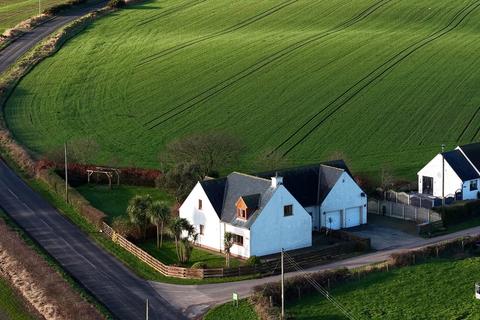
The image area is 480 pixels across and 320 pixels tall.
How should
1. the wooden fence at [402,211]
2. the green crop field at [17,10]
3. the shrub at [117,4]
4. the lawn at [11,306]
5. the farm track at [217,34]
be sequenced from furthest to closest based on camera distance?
the shrub at [117,4], the green crop field at [17,10], the farm track at [217,34], the wooden fence at [402,211], the lawn at [11,306]

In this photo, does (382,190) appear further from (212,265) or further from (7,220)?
(7,220)

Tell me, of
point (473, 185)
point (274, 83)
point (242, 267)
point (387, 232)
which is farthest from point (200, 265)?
point (274, 83)

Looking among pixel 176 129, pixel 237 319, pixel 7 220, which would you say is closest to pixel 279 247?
pixel 237 319

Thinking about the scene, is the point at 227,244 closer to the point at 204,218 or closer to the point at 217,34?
the point at 204,218

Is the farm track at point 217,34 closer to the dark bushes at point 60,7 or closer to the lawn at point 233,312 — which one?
the dark bushes at point 60,7

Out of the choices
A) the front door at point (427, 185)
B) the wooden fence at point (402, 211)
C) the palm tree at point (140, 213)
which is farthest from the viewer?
the front door at point (427, 185)

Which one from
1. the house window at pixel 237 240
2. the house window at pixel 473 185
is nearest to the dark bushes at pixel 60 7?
the house window at pixel 473 185

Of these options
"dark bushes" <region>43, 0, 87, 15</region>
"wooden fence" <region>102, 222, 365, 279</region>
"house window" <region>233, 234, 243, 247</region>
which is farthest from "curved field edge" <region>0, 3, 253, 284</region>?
"dark bushes" <region>43, 0, 87, 15</region>
